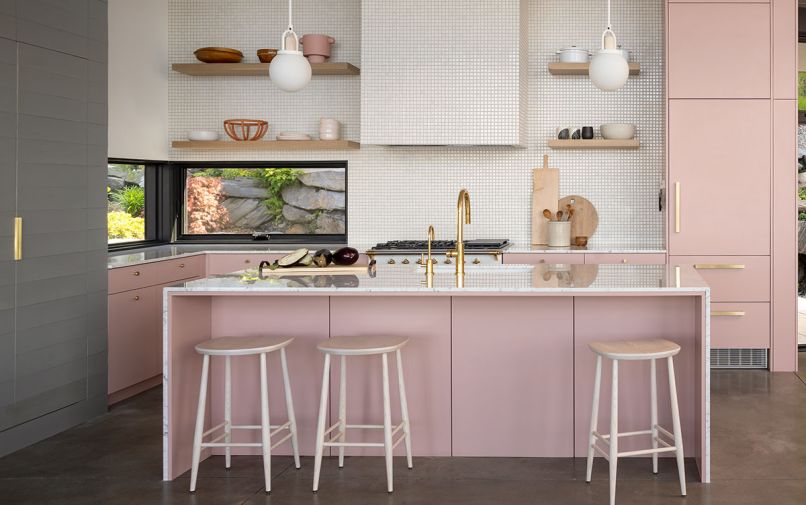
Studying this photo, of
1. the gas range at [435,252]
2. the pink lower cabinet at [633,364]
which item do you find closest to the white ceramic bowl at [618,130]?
the gas range at [435,252]

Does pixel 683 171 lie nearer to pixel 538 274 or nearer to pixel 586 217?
pixel 586 217

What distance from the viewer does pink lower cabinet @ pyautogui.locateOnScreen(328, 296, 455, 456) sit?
13.2ft

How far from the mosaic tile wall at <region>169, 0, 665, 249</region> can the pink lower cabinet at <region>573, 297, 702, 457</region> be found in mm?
2565

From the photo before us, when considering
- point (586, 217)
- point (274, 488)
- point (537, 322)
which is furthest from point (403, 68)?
point (274, 488)

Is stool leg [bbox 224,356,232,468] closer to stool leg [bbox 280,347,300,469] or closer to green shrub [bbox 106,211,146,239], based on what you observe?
stool leg [bbox 280,347,300,469]

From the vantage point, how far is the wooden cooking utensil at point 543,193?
6.62 m

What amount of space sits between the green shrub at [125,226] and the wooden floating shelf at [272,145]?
0.62 m

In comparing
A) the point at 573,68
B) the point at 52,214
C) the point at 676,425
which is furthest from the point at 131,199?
the point at 676,425

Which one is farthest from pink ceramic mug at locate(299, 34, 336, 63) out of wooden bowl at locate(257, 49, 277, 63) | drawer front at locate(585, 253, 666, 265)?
drawer front at locate(585, 253, 666, 265)

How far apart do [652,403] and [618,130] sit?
2.97 metres

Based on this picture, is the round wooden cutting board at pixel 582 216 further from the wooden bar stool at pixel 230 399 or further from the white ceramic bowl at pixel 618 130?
the wooden bar stool at pixel 230 399

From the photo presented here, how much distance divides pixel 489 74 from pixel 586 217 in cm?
134

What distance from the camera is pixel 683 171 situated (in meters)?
6.02

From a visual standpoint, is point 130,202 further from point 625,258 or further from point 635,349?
point 635,349
